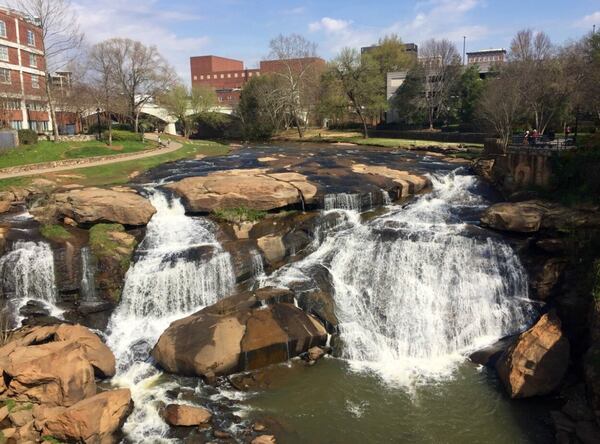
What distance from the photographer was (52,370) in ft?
44.2

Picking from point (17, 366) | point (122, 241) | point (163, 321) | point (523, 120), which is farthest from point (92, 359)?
point (523, 120)

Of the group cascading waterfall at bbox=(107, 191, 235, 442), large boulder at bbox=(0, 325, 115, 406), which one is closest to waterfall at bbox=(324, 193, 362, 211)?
cascading waterfall at bbox=(107, 191, 235, 442)

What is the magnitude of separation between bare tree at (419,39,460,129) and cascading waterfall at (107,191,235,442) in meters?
46.1

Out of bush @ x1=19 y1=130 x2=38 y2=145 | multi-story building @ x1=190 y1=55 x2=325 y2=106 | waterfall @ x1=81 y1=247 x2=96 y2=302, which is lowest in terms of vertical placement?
waterfall @ x1=81 y1=247 x2=96 y2=302

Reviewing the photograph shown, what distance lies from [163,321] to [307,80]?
5417 centimetres

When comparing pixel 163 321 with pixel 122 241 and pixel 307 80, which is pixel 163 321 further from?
pixel 307 80

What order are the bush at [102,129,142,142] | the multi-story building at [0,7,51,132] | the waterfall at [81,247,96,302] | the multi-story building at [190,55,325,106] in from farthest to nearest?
the multi-story building at [190,55,325,106]
the multi-story building at [0,7,51,132]
the bush at [102,129,142,142]
the waterfall at [81,247,96,302]

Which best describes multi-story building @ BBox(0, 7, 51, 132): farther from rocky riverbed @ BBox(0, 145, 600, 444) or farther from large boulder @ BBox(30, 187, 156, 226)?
rocky riverbed @ BBox(0, 145, 600, 444)

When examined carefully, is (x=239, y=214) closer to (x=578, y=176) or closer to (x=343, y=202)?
(x=343, y=202)

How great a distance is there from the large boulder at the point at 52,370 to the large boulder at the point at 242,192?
10017 mm

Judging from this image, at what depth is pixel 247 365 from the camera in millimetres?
15359

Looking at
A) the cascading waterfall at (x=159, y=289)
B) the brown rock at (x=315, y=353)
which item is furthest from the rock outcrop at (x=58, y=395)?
the brown rock at (x=315, y=353)

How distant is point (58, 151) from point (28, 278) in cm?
2276

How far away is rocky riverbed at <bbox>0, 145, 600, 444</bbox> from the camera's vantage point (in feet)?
42.6
